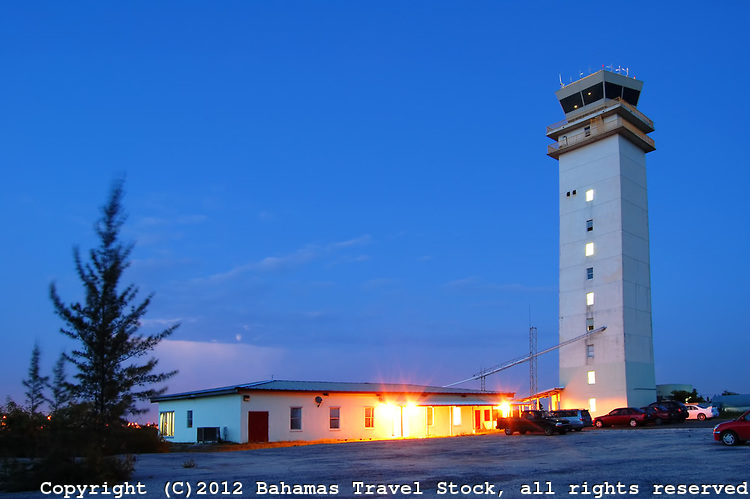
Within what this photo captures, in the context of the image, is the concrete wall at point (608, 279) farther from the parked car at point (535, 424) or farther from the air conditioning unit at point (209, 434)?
the air conditioning unit at point (209, 434)

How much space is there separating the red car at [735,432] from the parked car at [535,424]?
40.5 ft

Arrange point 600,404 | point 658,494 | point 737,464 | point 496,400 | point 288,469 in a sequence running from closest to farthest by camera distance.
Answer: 1. point 658,494
2. point 737,464
3. point 288,469
4. point 496,400
5. point 600,404

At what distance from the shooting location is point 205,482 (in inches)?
607

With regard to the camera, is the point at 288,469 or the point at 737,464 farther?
the point at 288,469

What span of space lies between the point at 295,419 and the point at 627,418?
2118cm

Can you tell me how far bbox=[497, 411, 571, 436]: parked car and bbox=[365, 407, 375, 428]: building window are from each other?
23.9 ft

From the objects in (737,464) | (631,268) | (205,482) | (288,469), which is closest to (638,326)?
(631,268)

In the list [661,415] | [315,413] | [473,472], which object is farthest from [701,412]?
[473,472]

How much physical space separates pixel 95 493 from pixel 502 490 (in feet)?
27.5

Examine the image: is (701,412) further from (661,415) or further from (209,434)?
(209,434)

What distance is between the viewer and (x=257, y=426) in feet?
111

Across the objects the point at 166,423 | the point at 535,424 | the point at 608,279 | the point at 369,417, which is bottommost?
the point at 166,423

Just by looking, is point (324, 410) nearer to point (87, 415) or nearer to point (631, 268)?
point (87, 415)

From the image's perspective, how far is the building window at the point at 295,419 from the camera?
3534 cm
